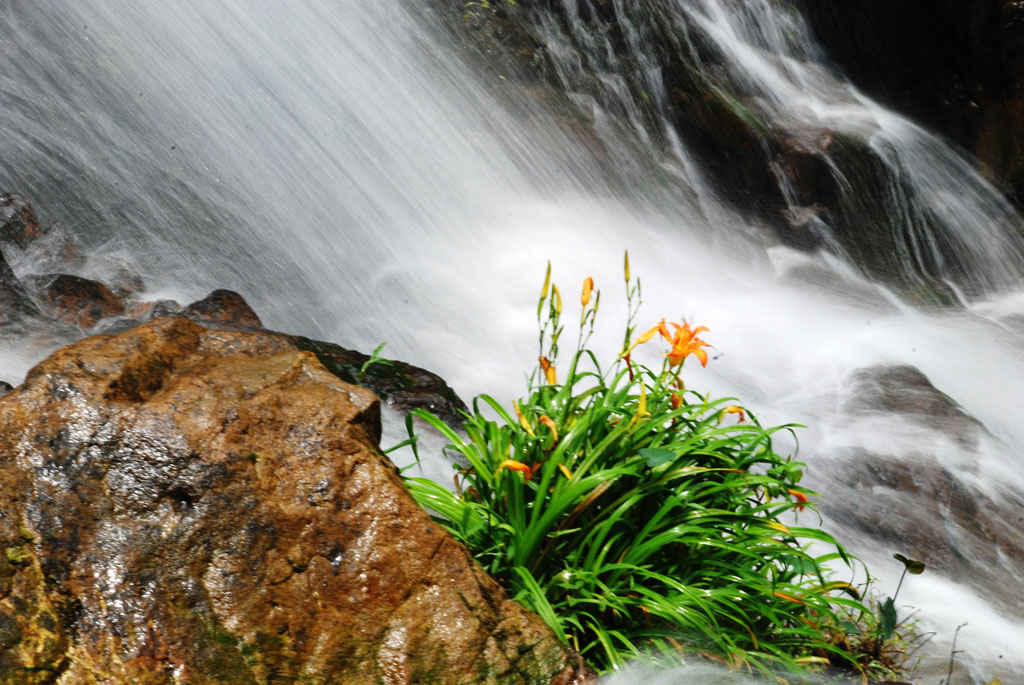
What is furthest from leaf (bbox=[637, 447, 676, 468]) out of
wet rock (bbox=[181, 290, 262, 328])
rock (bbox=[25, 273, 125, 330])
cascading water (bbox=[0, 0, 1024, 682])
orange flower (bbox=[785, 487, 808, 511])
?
rock (bbox=[25, 273, 125, 330])

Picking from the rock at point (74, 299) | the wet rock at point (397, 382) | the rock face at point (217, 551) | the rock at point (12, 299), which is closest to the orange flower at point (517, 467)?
the rock face at point (217, 551)

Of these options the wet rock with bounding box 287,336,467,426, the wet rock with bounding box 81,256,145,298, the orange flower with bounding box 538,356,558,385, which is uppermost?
the wet rock with bounding box 81,256,145,298

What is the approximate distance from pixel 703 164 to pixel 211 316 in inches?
240

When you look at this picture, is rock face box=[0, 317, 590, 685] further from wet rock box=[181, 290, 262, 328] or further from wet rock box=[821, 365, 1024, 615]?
wet rock box=[821, 365, 1024, 615]

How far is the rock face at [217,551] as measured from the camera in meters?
2.10

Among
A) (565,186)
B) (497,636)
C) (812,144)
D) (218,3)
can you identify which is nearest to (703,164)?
(812,144)

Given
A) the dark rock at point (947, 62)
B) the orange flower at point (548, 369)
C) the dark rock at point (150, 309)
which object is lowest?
the orange flower at point (548, 369)

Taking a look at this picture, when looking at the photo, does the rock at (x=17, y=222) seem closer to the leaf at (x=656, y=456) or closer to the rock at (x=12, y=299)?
the rock at (x=12, y=299)

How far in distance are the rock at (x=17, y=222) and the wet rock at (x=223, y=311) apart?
1549mm

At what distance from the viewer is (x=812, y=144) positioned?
360 inches

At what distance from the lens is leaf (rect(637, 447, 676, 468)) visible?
9.14ft

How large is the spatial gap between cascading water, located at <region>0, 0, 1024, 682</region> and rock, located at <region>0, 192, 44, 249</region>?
0.13 m

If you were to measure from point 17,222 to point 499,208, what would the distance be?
3.64m

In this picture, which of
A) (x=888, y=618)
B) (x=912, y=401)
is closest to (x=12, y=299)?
(x=888, y=618)
